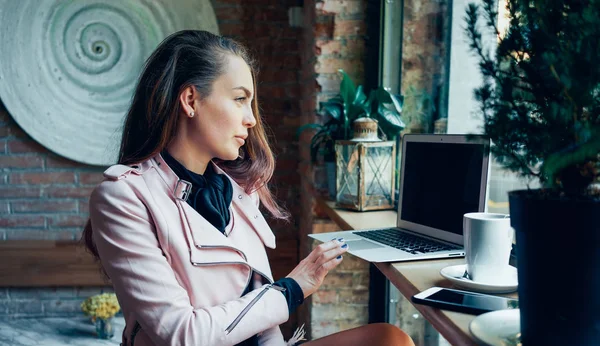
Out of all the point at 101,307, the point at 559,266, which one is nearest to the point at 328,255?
the point at 559,266

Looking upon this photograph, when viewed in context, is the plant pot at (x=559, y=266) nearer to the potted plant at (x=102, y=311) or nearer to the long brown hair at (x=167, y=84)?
the long brown hair at (x=167, y=84)

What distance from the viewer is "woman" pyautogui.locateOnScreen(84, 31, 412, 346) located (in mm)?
1070

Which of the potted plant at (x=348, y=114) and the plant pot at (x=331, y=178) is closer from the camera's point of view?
the potted plant at (x=348, y=114)

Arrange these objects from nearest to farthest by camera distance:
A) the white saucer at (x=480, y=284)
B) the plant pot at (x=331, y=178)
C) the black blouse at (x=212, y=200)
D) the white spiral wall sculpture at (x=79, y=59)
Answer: the white saucer at (x=480, y=284)
the black blouse at (x=212, y=200)
the plant pot at (x=331, y=178)
the white spiral wall sculpture at (x=79, y=59)

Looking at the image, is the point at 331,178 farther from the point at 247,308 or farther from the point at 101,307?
the point at 101,307

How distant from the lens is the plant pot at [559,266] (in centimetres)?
61

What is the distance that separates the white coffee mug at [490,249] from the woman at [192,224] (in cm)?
30

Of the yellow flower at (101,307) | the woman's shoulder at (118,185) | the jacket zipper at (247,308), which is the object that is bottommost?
the yellow flower at (101,307)

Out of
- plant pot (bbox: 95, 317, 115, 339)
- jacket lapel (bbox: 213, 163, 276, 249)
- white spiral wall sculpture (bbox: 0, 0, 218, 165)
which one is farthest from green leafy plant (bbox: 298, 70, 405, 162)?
plant pot (bbox: 95, 317, 115, 339)

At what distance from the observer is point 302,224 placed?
2744 mm

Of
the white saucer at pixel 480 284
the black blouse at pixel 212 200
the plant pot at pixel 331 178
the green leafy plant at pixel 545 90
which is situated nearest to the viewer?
the green leafy plant at pixel 545 90

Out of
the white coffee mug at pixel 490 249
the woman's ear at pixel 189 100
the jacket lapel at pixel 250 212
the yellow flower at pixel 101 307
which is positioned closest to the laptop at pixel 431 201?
the jacket lapel at pixel 250 212

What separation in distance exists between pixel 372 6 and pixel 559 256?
5.78 feet

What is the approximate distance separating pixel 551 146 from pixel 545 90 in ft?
0.24
